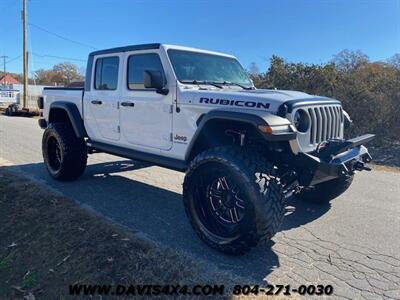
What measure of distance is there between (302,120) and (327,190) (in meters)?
1.60

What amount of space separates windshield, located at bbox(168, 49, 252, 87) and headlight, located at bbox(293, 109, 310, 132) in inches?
56.2

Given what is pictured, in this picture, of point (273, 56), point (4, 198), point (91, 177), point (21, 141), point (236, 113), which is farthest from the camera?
point (273, 56)

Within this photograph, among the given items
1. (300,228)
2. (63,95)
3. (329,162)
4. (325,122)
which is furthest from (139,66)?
(300,228)

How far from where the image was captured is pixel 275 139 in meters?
3.29

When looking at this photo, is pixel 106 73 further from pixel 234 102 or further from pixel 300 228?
pixel 300 228

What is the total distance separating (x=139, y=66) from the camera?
16.4ft

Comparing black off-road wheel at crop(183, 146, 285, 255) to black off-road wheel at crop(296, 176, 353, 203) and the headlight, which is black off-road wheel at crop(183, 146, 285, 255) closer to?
the headlight

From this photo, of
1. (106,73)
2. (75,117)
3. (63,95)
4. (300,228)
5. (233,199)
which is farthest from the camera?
(63,95)

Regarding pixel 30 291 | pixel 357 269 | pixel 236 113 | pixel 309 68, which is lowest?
pixel 30 291

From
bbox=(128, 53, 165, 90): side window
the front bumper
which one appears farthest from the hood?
bbox=(128, 53, 165, 90): side window

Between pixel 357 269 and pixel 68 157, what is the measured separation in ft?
14.7

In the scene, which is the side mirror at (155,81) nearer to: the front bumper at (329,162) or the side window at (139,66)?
the side window at (139,66)

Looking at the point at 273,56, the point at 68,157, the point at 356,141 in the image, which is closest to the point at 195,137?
the point at 356,141

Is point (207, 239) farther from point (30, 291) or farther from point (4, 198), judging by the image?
point (4, 198)
